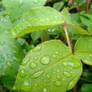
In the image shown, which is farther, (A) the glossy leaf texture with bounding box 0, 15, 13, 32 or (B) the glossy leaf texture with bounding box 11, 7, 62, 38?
(A) the glossy leaf texture with bounding box 0, 15, 13, 32

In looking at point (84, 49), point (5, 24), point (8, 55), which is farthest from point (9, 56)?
point (84, 49)

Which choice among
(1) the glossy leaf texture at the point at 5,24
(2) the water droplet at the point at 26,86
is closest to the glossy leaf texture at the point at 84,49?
(2) the water droplet at the point at 26,86

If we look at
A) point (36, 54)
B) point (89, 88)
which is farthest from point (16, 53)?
point (89, 88)

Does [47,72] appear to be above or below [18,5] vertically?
below

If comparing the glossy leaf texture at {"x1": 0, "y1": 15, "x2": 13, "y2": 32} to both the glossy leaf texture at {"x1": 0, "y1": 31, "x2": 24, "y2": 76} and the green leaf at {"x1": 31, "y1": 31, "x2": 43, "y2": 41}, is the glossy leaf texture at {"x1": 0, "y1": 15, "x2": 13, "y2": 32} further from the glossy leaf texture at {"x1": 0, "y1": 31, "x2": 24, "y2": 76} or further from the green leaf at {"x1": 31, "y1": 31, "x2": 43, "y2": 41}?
the green leaf at {"x1": 31, "y1": 31, "x2": 43, "y2": 41}

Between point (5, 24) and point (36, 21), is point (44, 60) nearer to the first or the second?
point (36, 21)

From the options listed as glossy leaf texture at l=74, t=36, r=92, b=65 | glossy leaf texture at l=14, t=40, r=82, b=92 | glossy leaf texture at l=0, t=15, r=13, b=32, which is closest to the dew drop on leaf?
glossy leaf texture at l=14, t=40, r=82, b=92

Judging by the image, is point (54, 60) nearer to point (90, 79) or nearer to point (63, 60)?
point (63, 60)
